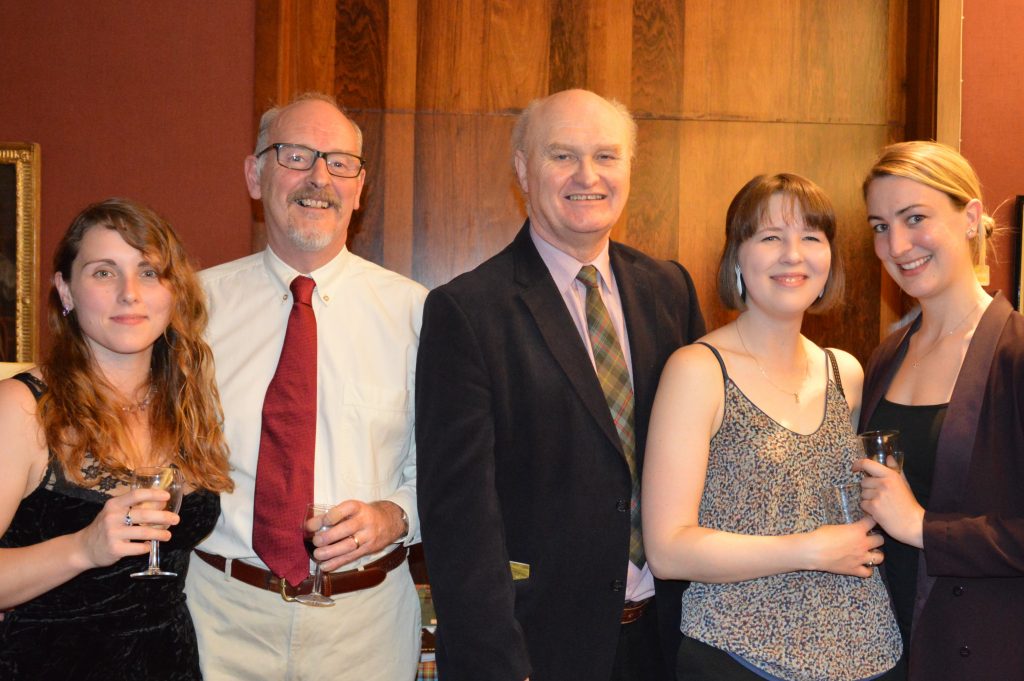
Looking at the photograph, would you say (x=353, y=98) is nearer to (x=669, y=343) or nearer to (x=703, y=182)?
(x=703, y=182)

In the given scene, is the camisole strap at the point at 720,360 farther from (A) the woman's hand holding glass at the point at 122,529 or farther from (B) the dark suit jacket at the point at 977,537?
(A) the woman's hand holding glass at the point at 122,529

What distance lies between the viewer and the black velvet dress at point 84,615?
1.87 metres

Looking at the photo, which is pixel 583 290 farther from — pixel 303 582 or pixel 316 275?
pixel 303 582

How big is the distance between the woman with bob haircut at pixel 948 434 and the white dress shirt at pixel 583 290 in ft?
2.05

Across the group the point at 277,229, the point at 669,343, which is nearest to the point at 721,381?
the point at 669,343

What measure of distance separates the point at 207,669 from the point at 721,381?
1394 millimetres

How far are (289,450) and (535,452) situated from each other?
0.61 meters

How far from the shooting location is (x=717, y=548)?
1.91m

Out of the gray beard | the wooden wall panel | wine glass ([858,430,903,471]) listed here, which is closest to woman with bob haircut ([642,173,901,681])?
wine glass ([858,430,903,471])

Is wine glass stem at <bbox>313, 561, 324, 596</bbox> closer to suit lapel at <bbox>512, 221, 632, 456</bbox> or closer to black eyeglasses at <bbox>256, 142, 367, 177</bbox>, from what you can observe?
suit lapel at <bbox>512, 221, 632, 456</bbox>

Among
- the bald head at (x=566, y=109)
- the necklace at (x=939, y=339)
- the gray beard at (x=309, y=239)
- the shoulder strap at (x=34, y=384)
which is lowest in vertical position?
the shoulder strap at (x=34, y=384)

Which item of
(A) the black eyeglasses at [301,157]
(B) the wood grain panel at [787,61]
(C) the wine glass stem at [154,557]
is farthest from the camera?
(B) the wood grain panel at [787,61]

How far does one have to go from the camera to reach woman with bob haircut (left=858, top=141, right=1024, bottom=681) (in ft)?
6.48

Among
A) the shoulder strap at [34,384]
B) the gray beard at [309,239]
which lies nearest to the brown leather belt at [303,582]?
the shoulder strap at [34,384]
